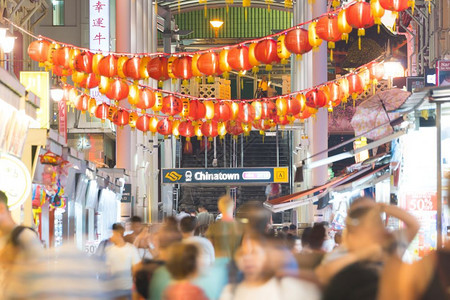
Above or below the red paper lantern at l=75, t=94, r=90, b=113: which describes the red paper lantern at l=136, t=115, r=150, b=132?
below

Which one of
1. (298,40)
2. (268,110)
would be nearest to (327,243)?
(298,40)

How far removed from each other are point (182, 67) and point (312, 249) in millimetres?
13363

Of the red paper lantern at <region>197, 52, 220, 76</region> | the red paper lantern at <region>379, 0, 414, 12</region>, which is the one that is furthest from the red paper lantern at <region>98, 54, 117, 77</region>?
the red paper lantern at <region>379, 0, 414, 12</region>

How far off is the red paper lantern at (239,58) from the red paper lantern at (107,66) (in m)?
3.00

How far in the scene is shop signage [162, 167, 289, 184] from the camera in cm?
3400

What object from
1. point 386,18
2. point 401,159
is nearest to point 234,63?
point 401,159

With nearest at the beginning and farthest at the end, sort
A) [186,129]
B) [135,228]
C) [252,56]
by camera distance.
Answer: [135,228] → [252,56] → [186,129]

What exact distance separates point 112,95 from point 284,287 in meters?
18.9

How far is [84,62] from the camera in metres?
22.1

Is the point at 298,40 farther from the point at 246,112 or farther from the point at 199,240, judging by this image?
the point at 199,240

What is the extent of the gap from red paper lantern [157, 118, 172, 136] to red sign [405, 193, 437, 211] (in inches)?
624

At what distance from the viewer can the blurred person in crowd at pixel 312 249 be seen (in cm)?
786

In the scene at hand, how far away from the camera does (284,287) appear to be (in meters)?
5.41

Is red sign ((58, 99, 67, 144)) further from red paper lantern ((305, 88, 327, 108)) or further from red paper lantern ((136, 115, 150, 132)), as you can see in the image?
red paper lantern ((305, 88, 327, 108))
